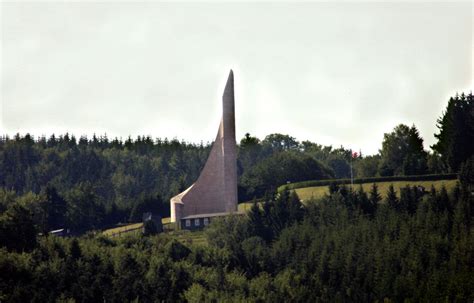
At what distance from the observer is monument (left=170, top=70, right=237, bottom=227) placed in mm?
98688

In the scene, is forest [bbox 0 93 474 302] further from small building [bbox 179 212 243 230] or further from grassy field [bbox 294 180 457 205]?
small building [bbox 179 212 243 230]

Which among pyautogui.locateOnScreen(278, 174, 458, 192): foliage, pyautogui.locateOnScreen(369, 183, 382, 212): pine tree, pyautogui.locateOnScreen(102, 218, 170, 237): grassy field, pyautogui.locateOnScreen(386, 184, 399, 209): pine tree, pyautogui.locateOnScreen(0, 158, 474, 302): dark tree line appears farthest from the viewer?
pyautogui.locateOnScreen(102, 218, 170, 237): grassy field

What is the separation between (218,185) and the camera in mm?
100500

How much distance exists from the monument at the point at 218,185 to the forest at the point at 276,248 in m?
4.13

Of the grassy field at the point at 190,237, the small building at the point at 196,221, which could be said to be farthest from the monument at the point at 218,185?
the grassy field at the point at 190,237

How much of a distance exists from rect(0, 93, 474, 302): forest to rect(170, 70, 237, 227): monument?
4125mm

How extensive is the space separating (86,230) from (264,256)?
29153 millimetres

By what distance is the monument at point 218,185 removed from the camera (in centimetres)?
9869

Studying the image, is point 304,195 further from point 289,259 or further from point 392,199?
point 289,259

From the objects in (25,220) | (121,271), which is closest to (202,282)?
(121,271)

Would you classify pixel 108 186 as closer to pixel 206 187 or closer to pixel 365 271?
pixel 206 187

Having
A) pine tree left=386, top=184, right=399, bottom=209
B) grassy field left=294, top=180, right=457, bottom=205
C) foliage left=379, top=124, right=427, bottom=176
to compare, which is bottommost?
pine tree left=386, top=184, right=399, bottom=209

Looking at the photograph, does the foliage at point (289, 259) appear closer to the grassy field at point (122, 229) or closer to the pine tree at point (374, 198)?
the pine tree at point (374, 198)

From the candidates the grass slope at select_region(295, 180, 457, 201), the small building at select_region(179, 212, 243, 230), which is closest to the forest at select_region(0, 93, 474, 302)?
the grass slope at select_region(295, 180, 457, 201)
